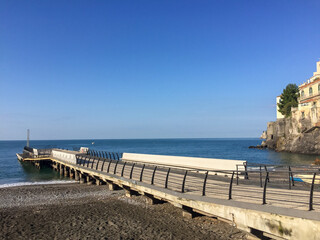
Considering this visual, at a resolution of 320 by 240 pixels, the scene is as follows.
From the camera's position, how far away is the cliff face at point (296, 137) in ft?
198

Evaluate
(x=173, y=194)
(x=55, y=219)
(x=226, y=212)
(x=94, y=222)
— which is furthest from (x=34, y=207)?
(x=226, y=212)

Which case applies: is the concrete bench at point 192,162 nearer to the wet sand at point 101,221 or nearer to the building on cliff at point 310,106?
the wet sand at point 101,221

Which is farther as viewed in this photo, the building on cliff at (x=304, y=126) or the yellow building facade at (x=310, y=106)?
the building on cliff at (x=304, y=126)

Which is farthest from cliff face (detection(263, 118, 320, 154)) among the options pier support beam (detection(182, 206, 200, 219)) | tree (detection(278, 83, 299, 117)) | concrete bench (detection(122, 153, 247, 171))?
pier support beam (detection(182, 206, 200, 219))

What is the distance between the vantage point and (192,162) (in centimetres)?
1791

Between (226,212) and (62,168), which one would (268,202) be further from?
(62,168)

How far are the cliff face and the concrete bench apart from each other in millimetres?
54246

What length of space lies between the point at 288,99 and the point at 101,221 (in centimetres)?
8705

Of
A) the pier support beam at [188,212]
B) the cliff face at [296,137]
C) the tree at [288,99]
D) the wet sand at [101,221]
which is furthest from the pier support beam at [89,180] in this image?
the tree at [288,99]

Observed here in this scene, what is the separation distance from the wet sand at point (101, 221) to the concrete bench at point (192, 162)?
175 inches

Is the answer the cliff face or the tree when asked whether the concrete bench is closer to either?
the cliff face

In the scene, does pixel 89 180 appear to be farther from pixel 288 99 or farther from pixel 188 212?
pixel 288 99

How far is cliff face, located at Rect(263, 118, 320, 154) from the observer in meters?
60.4

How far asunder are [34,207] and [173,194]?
9.58 metres
